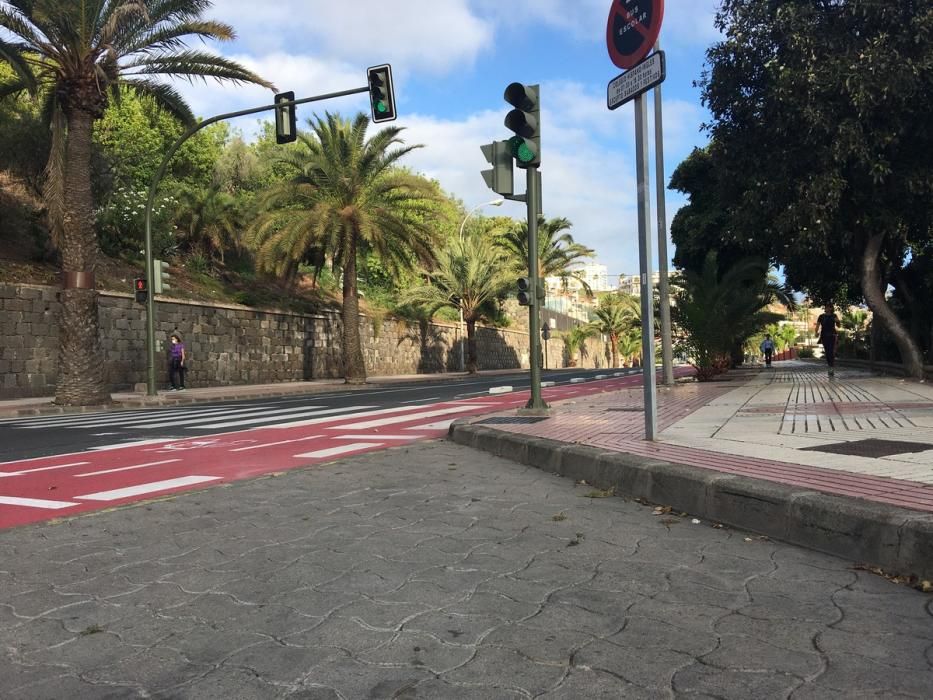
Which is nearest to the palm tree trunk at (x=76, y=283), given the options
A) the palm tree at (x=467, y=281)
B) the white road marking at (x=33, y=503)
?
the white road marking at (x=33, y=503)

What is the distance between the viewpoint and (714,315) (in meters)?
18.7

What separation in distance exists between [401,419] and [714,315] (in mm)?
10198

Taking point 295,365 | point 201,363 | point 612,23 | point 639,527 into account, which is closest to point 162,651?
point 639,527

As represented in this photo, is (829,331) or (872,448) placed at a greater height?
(829,331)

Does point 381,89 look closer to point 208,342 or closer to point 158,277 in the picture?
point 158,277

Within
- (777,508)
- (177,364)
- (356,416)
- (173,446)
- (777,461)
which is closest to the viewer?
(777,508)

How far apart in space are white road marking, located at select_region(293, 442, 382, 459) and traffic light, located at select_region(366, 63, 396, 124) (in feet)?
27.5

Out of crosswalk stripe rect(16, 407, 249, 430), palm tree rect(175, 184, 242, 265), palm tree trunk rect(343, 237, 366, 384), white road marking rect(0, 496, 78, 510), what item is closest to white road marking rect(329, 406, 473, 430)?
crosswalk stripe rect(16, 407, 249, 430)

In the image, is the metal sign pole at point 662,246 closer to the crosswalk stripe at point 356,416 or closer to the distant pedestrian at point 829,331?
the distant pedestrian at point 829,331

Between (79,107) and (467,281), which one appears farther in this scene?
(467,281)

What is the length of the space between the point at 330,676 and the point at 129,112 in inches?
1628

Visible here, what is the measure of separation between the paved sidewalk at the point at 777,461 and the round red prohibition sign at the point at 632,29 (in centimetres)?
338

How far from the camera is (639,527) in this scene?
4.36 m

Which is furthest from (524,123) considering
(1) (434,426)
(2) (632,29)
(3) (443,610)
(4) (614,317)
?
(4) (614,317)
